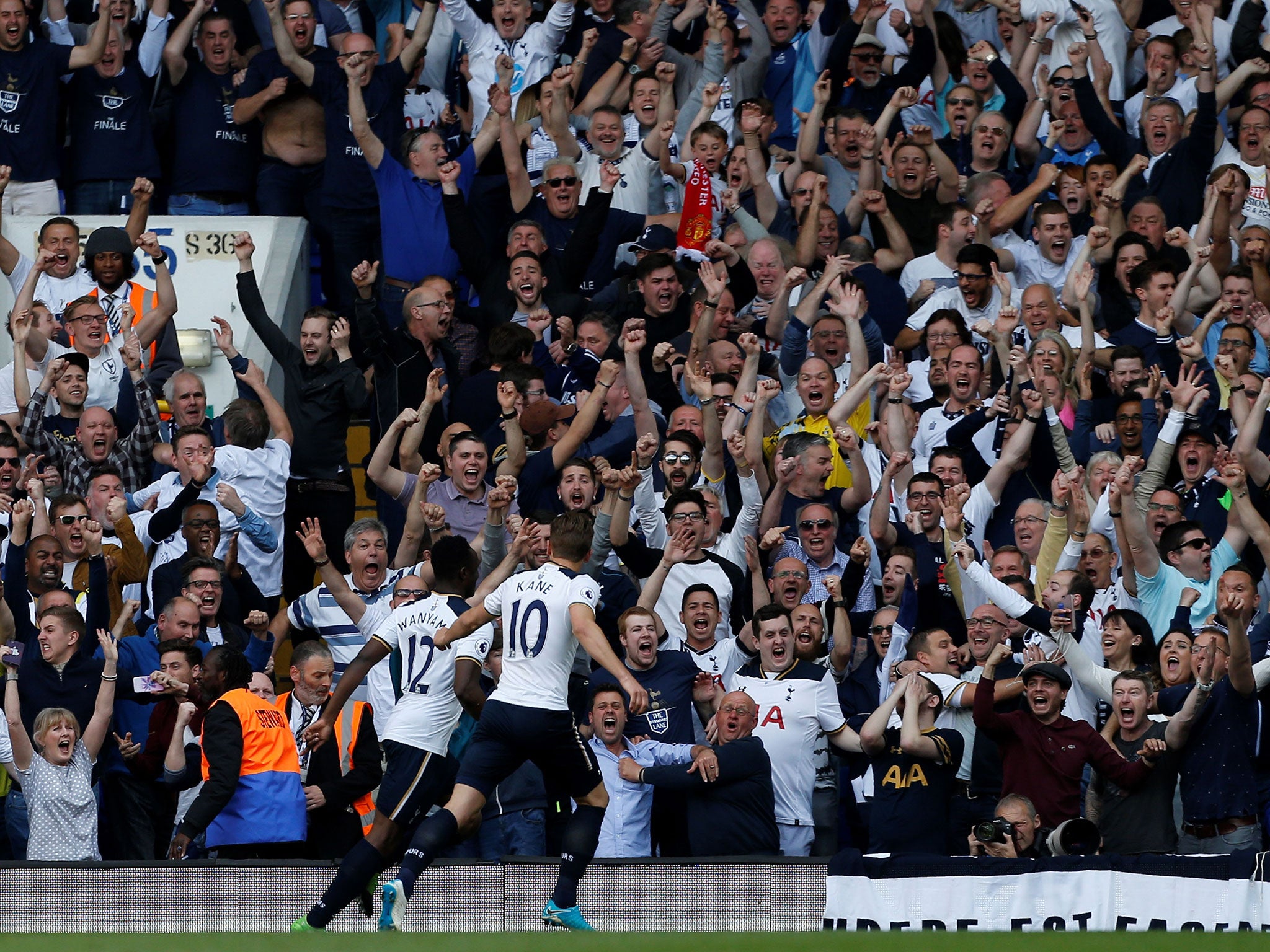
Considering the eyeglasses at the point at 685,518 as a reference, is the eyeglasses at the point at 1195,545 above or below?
below

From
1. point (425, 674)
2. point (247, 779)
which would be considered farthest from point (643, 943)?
point (247, 779)

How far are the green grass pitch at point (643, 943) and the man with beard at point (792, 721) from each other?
1687 mm

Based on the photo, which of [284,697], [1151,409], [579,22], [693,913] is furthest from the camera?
[579,22]

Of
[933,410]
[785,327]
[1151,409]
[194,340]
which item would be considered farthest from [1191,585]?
[194,340]

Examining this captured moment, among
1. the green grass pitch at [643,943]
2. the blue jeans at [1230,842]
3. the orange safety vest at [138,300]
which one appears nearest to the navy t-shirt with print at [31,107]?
the orange safety vest at [138,300]

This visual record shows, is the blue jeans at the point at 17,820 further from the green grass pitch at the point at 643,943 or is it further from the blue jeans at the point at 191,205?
the blue jeans at the point at 191,205

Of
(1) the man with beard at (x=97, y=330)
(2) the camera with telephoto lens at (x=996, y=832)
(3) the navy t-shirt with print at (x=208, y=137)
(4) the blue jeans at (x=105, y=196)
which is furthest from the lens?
(4) the blue jeans at (x=105, y=196)

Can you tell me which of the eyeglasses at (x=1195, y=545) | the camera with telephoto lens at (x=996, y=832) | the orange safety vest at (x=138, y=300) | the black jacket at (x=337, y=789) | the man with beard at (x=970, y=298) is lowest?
the black jacket at (x=337, y=789)

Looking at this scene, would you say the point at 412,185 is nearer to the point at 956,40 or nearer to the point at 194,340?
the point at 194,340

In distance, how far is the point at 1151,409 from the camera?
42.5 feet

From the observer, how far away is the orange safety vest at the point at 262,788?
1065 cm

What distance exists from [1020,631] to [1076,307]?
3465 mm

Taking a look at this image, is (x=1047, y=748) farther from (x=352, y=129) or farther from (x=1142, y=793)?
(x=352, y=129)

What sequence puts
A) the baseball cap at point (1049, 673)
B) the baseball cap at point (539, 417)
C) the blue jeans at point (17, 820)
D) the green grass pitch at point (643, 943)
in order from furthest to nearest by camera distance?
the baseball cap at point (539, 417), the blue jeans at point (17, 820), the baseball cap at point (1049, 673), the green grass pitch at point (643, 943)
